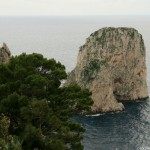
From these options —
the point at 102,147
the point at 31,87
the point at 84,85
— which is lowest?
the point at 102,147

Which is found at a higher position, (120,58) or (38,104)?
(38,104)

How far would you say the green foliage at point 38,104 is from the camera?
34719mm

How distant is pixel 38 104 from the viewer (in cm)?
3378

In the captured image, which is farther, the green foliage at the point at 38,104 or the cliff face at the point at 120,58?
the cliff face at the point at 120,58

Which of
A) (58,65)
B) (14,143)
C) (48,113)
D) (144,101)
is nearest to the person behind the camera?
(14,143)

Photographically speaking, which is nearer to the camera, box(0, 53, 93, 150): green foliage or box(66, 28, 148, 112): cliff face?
box(0, 53, 93, 150): green foliage

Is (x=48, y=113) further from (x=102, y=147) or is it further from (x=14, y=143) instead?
(x=102, y=147)

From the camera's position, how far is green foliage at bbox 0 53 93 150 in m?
34.7

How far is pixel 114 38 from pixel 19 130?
2999 inches

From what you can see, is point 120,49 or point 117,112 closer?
point 117,112

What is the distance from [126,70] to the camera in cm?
11100

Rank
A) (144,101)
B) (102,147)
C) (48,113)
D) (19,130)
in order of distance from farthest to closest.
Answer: (144,101)
(102,147)
(19,130)
(48,113)

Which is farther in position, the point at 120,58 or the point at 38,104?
the point at 120,58

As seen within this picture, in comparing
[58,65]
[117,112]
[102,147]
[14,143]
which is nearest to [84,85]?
[117,112]
